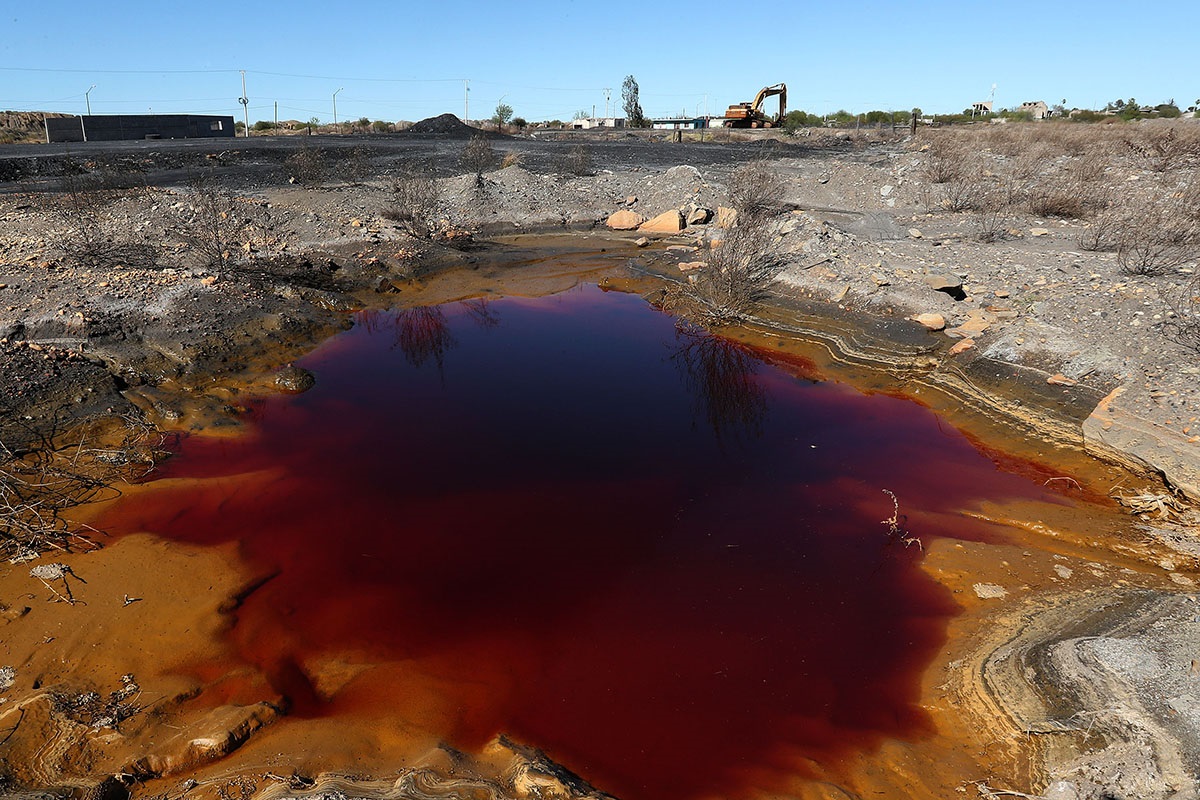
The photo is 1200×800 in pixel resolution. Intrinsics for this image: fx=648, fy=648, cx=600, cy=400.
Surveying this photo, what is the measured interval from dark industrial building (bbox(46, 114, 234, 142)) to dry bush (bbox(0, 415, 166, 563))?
2895cm

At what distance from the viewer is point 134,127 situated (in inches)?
1226

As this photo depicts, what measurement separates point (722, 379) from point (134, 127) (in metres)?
34.9

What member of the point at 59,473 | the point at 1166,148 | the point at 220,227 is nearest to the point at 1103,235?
the point at 1166,148

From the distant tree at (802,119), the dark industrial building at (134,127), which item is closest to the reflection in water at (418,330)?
the dark industrial building at (134,127)

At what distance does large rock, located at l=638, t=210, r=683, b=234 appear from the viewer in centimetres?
1725

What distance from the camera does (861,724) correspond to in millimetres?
4039

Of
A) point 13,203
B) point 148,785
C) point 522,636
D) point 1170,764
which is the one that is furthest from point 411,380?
point 13,203

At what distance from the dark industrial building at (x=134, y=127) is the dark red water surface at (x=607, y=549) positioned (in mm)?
29834

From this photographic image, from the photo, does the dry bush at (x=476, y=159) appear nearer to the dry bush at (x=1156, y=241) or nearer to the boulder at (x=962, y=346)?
the boulder at (x=962, y=346)

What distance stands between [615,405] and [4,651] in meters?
5.96

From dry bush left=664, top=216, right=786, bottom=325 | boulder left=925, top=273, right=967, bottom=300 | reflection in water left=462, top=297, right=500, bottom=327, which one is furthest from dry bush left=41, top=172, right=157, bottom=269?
boulder left=925, top=273, right=967, bottom=300

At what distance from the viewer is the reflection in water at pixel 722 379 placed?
317 inches

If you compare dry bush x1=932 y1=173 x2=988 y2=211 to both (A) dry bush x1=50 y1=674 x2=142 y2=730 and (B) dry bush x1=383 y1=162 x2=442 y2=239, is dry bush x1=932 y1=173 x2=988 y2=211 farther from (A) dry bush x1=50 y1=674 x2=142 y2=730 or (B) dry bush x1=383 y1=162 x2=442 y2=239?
(A) dry bush x1=50 y1=674 x2=142 y2=730

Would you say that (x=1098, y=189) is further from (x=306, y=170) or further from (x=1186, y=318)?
(x=306, y=170)
